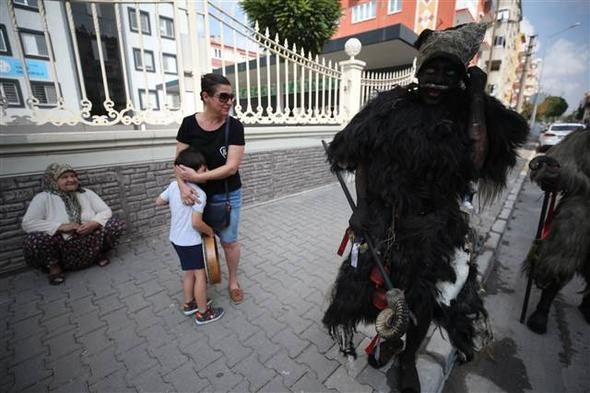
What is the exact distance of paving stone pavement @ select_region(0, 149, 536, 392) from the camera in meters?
1.82

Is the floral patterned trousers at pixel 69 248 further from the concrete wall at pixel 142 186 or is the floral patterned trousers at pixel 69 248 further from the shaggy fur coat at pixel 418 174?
the shaggy fur coat at pixel 418 174

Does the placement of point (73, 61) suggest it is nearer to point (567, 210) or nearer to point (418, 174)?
point (418, 174)

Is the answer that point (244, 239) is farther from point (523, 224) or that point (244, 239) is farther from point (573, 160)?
point (523, 224)

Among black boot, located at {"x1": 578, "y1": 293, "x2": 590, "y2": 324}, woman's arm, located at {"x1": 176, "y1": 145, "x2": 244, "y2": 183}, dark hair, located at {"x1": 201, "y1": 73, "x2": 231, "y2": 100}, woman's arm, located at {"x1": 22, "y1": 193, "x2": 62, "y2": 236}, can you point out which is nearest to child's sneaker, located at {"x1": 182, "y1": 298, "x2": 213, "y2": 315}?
woman's arm, located at {"x1": 176, "y1": 145, "x2": 244, "y2": 183}

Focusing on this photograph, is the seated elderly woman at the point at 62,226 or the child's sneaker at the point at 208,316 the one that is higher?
the seated elderly woman at the point at 62,226

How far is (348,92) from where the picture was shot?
20.8 feet

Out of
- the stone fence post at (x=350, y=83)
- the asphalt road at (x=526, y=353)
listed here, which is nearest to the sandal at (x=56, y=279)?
the asphalt road at (x=526, y=353)

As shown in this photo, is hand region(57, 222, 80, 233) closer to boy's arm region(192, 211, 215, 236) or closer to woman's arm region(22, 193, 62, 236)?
woman's arm region(22, 193, 62, 236)

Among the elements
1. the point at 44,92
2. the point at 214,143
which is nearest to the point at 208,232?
the point at 214,143

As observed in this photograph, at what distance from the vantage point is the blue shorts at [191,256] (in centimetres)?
210

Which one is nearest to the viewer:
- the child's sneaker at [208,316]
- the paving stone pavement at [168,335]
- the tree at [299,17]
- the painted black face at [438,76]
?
the painted black face at [438,76]

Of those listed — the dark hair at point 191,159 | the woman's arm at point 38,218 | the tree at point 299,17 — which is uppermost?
the tree at point 299,17

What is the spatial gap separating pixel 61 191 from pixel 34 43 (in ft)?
5.72

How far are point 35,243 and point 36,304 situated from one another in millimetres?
557
